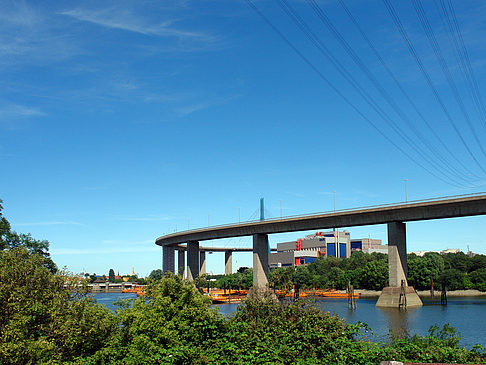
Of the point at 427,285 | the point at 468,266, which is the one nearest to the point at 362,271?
the point at 427,285

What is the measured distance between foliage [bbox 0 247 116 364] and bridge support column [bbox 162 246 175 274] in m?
137

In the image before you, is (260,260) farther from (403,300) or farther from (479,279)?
(479,279)

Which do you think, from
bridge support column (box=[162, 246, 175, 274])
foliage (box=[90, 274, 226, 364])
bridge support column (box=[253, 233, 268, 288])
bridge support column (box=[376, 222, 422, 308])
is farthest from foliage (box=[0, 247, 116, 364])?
bridge support column (box=[162, 246, 175, 274])

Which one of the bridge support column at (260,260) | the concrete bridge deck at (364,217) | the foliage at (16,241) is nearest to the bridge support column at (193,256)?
the concrete bridge deck at (364,217)

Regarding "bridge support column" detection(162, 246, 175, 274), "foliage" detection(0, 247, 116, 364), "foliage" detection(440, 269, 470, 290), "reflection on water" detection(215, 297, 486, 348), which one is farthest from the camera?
"bridge support column" detection(162, 246, 175, 274)

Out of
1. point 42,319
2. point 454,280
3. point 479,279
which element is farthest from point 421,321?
point 479,279

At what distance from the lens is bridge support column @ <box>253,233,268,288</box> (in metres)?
97.9

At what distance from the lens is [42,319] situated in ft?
61.4

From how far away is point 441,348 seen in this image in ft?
54.6

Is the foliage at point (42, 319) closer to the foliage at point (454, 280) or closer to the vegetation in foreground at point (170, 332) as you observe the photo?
the vegetation in foreground at point (170, 332)

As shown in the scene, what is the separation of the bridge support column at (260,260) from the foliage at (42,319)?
3096 inches

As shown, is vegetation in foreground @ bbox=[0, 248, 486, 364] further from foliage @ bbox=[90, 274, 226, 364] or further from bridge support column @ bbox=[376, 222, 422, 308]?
bridge support column @ bbox=[376, 222, 422, 308]

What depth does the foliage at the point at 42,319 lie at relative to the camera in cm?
1692

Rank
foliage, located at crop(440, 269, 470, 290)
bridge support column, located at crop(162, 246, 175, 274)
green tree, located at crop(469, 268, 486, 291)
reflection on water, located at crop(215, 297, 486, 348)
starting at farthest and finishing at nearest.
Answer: bridge support column, located at crop(162, 246, 175, 274) → foliage, located at crop(440, 269, 470, 290) → green tree, located at crop(469, 268, 486, 291) → reflection on water, located at crop(215, 297, 486, 348)
